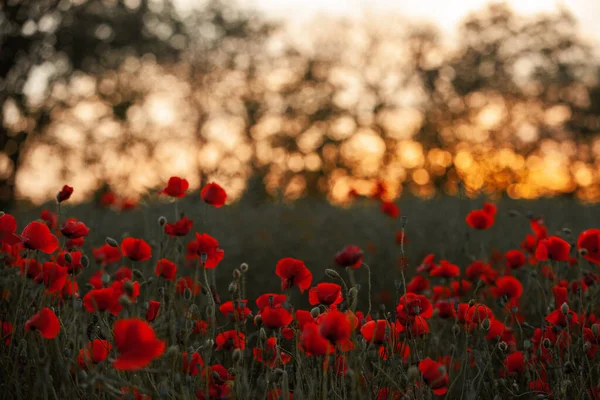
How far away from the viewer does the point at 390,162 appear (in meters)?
24.8

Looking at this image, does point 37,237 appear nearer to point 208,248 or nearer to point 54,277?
point 54,277

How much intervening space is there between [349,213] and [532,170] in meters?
17.2

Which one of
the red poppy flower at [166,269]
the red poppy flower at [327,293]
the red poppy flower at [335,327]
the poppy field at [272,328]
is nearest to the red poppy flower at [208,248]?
the poppy field at [272,328]

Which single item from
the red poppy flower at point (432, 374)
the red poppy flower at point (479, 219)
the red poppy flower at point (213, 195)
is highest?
the red poppy flower at point (213, 195)

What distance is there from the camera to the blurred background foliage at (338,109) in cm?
1797

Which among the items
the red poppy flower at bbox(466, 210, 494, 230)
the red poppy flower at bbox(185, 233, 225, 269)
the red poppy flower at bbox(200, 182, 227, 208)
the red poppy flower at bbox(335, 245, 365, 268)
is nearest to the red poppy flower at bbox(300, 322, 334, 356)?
the red poppy flower at bbox(335, 245, 365, 268)

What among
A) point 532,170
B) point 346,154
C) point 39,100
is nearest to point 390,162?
point 346,154

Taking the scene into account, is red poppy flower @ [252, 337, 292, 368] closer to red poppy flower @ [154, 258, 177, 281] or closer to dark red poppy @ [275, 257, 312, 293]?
dark red poppy @ [275, 257, 312, 293]

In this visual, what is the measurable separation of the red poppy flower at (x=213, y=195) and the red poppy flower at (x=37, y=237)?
78 centimetres

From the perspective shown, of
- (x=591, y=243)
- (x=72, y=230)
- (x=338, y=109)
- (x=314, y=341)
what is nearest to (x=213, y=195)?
(x=72, y=230)

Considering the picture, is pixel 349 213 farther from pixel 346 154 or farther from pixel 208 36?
pixel 346 154

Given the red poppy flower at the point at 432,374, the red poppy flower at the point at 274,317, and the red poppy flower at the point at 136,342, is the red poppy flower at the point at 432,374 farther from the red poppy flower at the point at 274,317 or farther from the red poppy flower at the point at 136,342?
the red poppy flower at the point at 136,342

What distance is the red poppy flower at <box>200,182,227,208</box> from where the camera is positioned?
2.84m

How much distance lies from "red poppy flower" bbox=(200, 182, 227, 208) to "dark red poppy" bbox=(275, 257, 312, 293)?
70 cm
